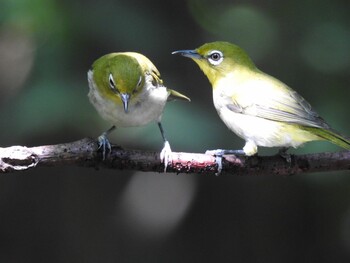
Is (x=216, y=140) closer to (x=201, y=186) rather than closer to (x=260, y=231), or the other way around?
(x=201, y=186)

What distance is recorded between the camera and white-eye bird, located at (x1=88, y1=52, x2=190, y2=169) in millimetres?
3723

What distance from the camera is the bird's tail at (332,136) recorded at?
3489 millimetres

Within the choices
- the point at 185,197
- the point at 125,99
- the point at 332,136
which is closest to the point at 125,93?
the point at 125,99

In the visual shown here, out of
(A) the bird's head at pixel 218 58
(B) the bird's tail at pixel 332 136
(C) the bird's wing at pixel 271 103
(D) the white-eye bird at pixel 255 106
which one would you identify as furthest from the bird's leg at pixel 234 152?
(A) the bird's head at pixel 218 58

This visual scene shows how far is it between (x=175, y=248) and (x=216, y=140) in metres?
1.46

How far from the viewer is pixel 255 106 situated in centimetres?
403

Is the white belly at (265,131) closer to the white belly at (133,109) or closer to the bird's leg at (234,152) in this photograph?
the bird's leg at (234,152)

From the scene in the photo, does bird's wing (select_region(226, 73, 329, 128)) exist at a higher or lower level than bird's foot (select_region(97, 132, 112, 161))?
higher

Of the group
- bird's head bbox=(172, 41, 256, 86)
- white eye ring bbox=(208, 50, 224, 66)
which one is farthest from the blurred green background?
white eye ring bbox=(208, 50, 224, 66)

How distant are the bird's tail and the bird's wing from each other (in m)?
0.08

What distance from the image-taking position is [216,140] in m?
4.80

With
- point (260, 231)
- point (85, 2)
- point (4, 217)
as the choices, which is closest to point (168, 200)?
point (260, 231)

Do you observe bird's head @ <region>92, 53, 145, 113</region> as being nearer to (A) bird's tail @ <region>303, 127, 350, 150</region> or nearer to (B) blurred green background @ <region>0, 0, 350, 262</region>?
(A) bird's tail @ <region>303, 127, 350, 150</region>

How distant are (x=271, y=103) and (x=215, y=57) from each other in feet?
1.76
